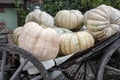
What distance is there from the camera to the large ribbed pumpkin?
3174 mm

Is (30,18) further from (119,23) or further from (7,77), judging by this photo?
(119,23)

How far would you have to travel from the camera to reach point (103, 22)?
131 inches

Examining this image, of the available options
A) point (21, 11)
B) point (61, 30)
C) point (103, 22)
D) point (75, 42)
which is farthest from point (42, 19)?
point (21, 11)

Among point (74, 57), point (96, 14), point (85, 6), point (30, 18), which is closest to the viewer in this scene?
point (74, 57)

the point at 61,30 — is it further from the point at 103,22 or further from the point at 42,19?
the point at 103,22

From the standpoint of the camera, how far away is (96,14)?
3.38 m

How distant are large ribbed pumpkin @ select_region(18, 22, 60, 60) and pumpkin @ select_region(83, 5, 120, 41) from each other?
39cm

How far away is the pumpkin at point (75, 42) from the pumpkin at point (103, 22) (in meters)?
0.08

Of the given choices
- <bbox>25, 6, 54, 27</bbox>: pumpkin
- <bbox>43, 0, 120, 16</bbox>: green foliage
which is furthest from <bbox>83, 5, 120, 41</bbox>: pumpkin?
<bbox>43, 0, 120, 16</bbox>: green foliage

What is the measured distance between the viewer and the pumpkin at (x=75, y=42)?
3.34 metres

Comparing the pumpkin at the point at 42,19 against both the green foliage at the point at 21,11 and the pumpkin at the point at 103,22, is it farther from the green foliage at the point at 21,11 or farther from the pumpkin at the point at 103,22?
the green foliage at the point at 21,11

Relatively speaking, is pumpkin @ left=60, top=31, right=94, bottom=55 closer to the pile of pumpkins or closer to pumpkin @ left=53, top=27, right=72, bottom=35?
the pile of pumpkins

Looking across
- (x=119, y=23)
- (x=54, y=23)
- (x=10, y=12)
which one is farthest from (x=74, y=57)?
(x=10, y=12)

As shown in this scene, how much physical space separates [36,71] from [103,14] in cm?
84
